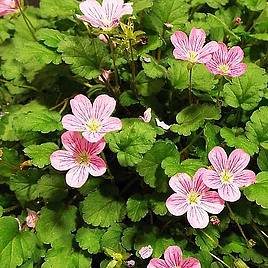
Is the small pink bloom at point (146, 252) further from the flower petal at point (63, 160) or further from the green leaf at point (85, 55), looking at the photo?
the green leaf at point (85, 55)

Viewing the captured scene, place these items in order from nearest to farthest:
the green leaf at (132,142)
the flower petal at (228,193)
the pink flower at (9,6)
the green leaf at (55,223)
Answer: the flower petal at (228,193), the green leaf at (132,142), the green leaf at (55,223), the pink flower at (9,6)

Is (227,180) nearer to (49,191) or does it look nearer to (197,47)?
(197,47)

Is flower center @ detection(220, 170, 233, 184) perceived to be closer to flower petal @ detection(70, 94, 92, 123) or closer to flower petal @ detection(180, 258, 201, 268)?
flower petal @ detection(180, 258, 201, 268)

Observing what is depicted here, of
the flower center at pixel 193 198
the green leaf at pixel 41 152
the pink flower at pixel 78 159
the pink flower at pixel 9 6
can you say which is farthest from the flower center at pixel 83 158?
the pink flower at pixel 9 6

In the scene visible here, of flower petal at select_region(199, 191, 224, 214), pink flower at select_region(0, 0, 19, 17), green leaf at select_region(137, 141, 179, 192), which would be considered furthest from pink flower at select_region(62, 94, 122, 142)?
pink flower at select_region(0, 0, 19, 17)

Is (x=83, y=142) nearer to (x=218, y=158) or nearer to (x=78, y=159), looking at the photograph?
(x=78, y=159)

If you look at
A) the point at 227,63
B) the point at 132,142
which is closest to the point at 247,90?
the point at 227,63
